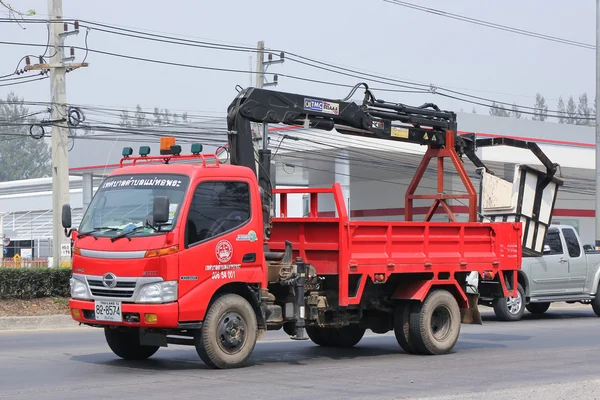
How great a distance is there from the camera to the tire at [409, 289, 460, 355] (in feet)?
44.3

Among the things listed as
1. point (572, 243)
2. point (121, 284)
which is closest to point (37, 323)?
point (121, 284)

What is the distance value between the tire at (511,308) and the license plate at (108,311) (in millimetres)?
11181

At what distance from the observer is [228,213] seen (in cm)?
1179

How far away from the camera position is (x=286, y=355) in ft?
44.5

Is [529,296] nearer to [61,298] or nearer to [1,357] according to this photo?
[61,298]

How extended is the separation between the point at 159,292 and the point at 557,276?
1284cm

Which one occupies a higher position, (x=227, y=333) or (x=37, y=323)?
(x=227, y=333)

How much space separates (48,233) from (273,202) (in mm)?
48452

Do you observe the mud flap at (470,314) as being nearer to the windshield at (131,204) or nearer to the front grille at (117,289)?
the windshield at (131,204)

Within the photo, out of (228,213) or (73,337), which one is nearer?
(228,213)

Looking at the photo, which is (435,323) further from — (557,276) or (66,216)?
(557,276)

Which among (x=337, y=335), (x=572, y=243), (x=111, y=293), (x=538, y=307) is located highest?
(x=572, y=243)

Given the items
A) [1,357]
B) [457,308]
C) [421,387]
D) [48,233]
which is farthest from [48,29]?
[48,233]

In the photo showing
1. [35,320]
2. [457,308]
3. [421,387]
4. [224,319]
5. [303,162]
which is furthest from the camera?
[303,162]
